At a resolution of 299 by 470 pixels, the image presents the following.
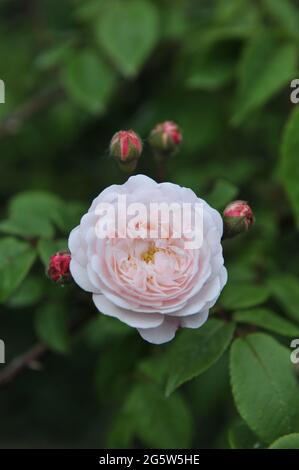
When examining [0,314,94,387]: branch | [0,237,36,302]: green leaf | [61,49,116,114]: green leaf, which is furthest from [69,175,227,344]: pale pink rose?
[61,49,116,114]: green leaf

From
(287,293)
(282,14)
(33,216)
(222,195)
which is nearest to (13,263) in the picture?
(33,216)

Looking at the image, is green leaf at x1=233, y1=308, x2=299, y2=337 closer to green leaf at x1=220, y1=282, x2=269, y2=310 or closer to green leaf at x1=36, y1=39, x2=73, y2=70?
green leaf at x1=220, y1=282, x2=269, y2=310

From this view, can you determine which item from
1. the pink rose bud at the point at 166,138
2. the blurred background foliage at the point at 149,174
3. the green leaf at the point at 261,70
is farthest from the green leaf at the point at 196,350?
the green leaf at the point at 261,70

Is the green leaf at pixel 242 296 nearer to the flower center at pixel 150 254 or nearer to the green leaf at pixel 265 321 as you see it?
the green leaf at pixel 265 321

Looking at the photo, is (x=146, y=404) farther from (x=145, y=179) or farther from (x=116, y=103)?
(x=116, y=103)

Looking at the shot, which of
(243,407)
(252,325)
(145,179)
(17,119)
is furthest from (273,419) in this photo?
(17,119)

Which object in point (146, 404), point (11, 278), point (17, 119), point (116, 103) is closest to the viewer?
point (11, 278)

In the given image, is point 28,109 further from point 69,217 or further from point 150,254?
point 150,254
